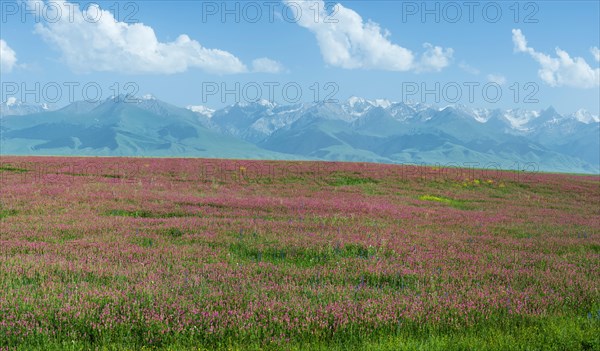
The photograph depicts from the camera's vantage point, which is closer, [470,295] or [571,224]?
[470,295]

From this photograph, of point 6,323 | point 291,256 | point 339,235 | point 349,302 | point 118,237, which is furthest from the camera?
point 339,235

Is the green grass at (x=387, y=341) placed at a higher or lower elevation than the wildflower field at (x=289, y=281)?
lower

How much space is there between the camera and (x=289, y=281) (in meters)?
6.99

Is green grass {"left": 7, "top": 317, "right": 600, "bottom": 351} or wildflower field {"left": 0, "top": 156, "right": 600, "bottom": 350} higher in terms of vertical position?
wildflower field {"left": 0, "top": 156, "right": 600, "bottom": 350}

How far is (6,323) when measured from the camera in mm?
5004

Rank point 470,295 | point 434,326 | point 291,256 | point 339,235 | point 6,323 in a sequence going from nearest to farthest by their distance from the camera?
1. point 6,323
2. point 434,326
3. point 470,295
4. point 291,256
5. point 339,235

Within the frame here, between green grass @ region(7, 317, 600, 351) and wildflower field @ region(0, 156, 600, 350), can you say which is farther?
wildflower field @ region(0, 156, 600, 350)

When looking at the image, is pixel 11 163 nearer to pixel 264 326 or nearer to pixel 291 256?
pixel 291 256

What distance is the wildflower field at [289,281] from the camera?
509 centimetres

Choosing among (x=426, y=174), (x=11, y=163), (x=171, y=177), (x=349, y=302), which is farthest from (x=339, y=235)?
(x=11, y=163)

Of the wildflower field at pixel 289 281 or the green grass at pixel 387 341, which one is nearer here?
the green grass at pixel 387 341

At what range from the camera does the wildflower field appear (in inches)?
200

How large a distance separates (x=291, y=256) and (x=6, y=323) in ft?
16.7

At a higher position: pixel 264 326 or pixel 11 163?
pixel 11 163
